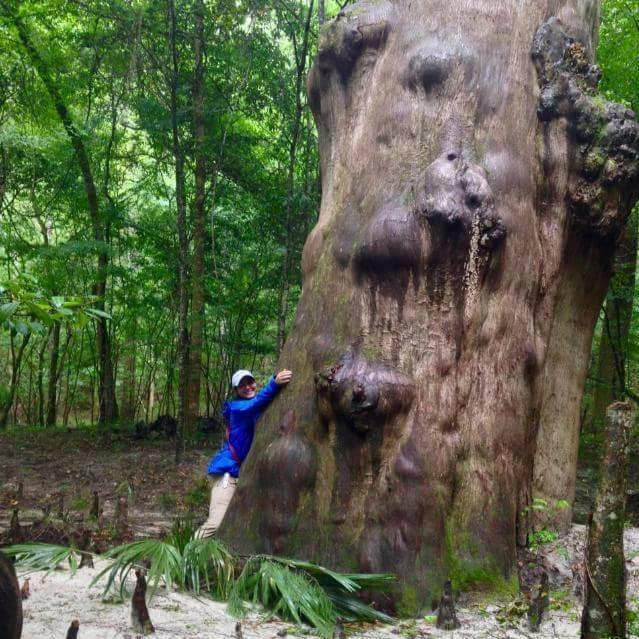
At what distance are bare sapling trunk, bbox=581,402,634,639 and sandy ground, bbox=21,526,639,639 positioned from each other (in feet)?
5.60

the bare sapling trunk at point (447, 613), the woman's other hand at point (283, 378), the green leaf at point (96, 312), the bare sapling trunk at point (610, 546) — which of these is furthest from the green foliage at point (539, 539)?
the green leaf at point (96, 312)

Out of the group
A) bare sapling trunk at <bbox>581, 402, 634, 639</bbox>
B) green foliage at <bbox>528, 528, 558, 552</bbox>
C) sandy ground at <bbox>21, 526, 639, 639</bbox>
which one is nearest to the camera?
bare sapling trunk at <bbox>581, 402, 634, 639</bbox>

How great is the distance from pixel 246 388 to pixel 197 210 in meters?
6.54

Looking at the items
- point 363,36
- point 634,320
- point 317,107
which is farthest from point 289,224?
point 634,320

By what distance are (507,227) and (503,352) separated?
2.86 feet

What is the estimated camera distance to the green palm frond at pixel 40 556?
4305mm

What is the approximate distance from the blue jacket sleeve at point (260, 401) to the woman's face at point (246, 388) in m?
0.14

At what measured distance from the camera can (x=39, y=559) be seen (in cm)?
439

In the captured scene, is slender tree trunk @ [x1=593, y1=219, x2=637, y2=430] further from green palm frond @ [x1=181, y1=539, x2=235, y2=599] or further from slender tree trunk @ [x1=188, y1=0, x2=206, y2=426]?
green palm frond @ [x1=181, y1=539, x2=235, y2=599]

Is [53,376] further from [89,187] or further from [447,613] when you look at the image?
[447,613]

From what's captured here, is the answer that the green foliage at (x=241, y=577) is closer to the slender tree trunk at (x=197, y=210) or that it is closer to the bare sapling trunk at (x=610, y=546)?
the bare sapling trunk at (x=610, y=546)

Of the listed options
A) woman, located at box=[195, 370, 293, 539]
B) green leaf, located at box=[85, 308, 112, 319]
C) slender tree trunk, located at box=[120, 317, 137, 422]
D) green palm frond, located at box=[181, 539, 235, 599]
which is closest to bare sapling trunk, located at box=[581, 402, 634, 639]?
green leaf, located at box=[85, 308, 112, 319]

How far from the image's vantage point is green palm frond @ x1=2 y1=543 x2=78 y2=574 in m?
4.30

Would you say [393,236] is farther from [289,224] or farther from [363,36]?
[289,224]
